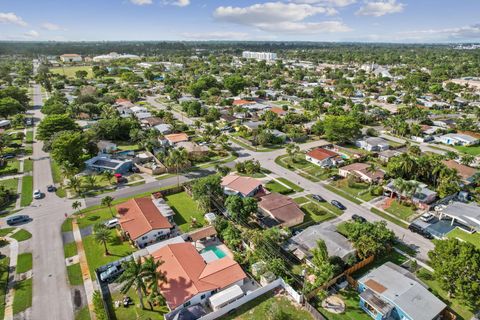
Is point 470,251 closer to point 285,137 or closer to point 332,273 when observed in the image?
point 332,273

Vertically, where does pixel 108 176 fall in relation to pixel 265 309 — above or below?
above

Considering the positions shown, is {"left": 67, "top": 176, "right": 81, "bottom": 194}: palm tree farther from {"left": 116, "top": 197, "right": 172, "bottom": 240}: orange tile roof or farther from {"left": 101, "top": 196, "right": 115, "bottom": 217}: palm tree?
{"left": 116, "top": 197, "right": 172, "bottom": 240}: orange tile roof

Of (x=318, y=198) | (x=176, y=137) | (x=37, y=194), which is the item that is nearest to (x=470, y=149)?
(x=318, y=198)

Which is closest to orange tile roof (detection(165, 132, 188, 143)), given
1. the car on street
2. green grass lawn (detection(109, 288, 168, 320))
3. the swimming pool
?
the car on street

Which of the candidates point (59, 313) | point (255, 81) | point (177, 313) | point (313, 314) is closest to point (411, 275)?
point (313, 314)

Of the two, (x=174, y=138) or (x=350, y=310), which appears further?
(x=174, y=138)

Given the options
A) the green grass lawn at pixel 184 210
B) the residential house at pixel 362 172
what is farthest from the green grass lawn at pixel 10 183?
the residential house at pixel 362 172

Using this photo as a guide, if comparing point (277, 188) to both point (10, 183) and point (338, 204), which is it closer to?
point (338, 204)
